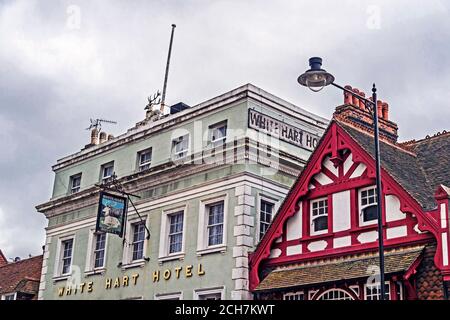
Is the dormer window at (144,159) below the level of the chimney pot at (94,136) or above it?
below

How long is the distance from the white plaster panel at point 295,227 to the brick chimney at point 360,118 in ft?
12.0

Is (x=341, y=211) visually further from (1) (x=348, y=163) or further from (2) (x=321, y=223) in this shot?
(1) (x=348, y=163)

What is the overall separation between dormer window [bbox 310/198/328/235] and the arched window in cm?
195

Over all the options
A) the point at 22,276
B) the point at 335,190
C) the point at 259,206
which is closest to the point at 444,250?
the point at 335,190

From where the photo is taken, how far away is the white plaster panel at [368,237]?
1934 cm

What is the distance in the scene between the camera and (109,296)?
27.6m

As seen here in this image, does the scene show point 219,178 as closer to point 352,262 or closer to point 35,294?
point 352,262

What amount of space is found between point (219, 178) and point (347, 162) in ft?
17.6

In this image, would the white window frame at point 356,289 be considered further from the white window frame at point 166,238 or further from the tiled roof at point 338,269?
the white window frame at point 166,238

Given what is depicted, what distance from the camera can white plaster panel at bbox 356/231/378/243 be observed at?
19.3 metres

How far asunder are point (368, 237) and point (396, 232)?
35.2 inches

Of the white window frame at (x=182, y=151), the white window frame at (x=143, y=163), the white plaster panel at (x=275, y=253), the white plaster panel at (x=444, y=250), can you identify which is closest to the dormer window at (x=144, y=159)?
the white window frame at (x=143, y=163)
